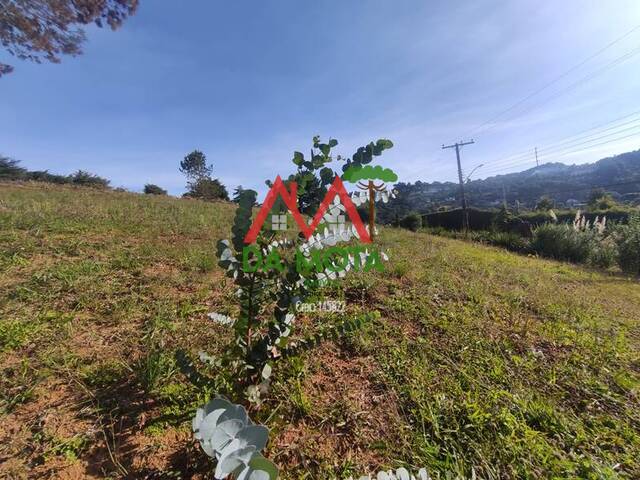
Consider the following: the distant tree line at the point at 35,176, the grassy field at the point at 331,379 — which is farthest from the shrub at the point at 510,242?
the distant tree line at the point at 35,176

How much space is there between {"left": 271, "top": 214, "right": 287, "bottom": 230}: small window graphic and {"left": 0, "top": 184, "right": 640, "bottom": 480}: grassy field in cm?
80

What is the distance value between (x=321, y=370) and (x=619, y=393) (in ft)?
5.57

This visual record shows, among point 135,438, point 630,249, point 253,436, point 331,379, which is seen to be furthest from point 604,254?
point 135,438

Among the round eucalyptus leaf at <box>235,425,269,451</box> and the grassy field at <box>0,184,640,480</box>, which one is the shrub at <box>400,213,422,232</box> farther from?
the round eucalyptus leaf at <box>235,425,269,451</box>

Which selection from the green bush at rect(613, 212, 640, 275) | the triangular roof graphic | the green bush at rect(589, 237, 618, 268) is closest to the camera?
the triangular roof graphic

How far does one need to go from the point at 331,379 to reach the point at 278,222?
0.96m

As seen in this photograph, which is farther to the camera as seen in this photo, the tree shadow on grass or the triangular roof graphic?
the triangular roof graphic

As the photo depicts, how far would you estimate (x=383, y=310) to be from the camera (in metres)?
2.37

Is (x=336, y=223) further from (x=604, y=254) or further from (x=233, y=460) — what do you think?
(x=604, y=254)

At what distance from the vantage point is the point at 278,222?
1174 mm

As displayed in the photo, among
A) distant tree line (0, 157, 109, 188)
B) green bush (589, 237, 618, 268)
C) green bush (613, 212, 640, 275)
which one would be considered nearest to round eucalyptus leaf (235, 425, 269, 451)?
green bush (613, 212, 640, 275)

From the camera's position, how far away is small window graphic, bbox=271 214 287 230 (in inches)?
45.2

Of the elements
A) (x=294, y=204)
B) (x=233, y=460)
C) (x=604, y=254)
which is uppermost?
(x=294, y=204)

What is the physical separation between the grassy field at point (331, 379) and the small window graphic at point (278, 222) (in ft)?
2.61
